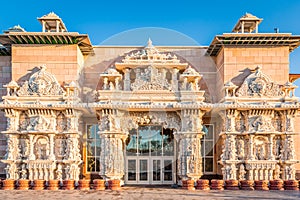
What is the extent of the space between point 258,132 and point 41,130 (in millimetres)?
11267

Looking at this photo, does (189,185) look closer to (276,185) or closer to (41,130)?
(276,185)

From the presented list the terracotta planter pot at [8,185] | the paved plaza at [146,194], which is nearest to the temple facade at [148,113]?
the terracotta planter pot at [8,185]

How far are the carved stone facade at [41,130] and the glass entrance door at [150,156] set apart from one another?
3.15 metres

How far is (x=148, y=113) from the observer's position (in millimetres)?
17750

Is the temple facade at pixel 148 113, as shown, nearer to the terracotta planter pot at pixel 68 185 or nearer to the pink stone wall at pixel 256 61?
the pink stone wall at pixel 256 61

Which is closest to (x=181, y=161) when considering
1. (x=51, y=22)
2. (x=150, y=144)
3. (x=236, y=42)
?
(x=150, y=144)

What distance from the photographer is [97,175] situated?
18.8m

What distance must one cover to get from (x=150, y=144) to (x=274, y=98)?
7334 mm

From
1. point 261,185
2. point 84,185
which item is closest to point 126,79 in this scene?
point 84,185

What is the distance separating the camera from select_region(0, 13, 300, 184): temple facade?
17.0m

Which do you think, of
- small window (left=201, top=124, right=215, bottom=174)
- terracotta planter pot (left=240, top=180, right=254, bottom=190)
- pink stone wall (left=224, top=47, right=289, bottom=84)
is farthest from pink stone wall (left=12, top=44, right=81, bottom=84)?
terracotta planter pot (left=240, top=180, right=254, bottom=190)

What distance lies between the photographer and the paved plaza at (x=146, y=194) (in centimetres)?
1408

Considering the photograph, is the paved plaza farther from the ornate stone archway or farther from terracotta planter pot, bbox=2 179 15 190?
the ornate stone archway

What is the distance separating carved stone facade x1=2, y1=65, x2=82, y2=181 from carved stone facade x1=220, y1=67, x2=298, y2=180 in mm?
8099
